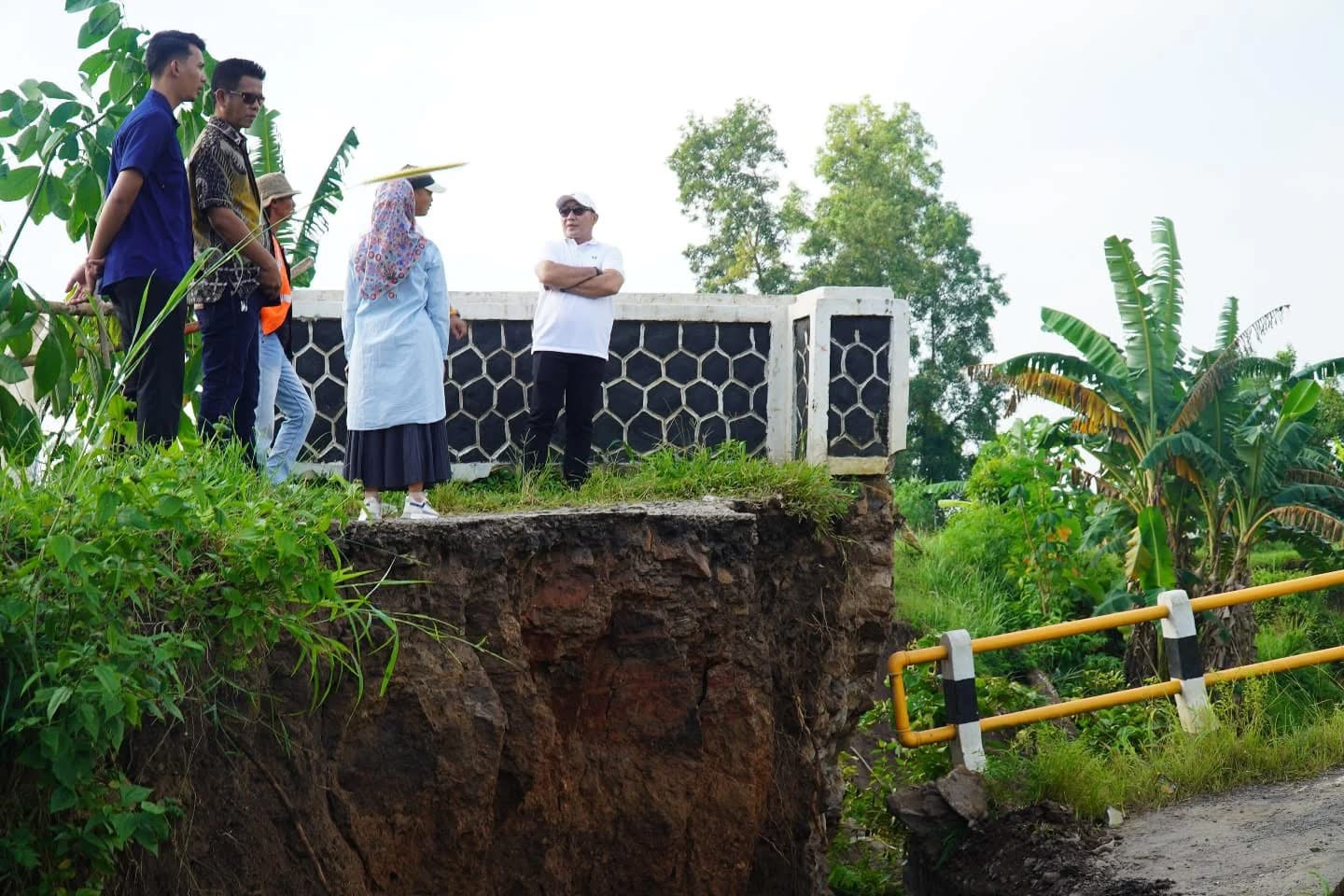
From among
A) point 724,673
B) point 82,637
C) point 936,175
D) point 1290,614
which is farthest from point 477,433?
point 936,175

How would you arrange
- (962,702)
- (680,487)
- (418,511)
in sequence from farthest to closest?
(962,702) → (680,487) → (418,511)

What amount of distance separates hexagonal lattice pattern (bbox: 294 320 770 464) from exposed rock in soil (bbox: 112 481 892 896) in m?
1.43

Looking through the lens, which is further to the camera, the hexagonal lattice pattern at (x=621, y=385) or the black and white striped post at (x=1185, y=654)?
the black and white striped post at (x=1185, y=654)

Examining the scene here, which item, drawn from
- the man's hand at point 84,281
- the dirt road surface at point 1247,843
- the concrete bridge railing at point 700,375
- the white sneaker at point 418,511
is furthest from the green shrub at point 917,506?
the man's hand at point 84,281

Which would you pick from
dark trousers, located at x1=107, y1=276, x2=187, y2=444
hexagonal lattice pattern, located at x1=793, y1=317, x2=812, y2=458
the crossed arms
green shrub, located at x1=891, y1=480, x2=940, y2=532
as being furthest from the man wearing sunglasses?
green shrub, located at x1=891, y1=480, x2=940, y2=532

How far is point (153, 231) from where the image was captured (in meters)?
5.37

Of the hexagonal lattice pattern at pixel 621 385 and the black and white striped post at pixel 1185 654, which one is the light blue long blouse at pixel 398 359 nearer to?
the hexagonal lattice pattern at pixel 621 385

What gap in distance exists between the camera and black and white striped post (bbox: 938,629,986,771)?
31.4ft

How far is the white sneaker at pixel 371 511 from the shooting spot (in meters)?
5.70

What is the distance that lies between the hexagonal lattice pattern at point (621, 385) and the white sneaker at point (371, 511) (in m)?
2.78

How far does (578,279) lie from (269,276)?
7.48 ft

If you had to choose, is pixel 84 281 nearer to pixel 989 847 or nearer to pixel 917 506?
pixel 989 847

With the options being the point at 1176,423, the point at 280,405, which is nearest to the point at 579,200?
the point at 280,405

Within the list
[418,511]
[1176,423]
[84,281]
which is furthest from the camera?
[1176,423]
